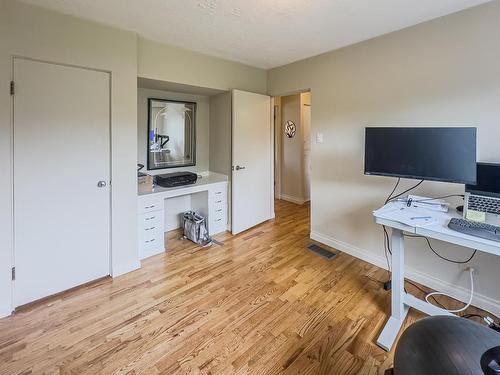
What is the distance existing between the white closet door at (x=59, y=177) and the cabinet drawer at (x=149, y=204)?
1.29 ft

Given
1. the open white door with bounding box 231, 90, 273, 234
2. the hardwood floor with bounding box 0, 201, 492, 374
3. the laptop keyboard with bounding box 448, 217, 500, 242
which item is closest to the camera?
the laptop keyboard with bounding box 448, 217, 500, 242

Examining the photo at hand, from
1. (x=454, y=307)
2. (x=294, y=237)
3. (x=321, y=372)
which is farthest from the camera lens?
(x=294, y=237)

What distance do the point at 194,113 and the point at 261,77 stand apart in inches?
45.1

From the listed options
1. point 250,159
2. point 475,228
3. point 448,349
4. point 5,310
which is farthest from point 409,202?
point 5,310

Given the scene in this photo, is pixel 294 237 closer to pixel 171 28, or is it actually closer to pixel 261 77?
pixel 261 77

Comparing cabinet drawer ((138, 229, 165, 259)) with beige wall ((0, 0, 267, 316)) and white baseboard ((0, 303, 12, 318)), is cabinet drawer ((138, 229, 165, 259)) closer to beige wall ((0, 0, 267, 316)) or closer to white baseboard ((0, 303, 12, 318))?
beige wall ((0, 0, 267, 316))

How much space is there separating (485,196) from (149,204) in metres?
3.01

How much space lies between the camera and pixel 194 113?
12.2ft

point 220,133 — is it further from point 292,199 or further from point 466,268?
point 466,268

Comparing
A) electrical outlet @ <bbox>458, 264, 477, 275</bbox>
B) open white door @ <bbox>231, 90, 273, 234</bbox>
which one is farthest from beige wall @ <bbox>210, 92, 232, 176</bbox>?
electrical outlet @ <bbox>458, 264, 477, 275</bbox>

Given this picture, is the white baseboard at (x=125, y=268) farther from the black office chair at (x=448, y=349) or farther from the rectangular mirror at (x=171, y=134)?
the black office chair at (x=448, y=349)

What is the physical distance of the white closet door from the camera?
6.69 ft

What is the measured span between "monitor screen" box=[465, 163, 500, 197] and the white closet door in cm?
305

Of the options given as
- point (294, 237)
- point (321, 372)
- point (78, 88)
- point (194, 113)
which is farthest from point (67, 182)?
point (294, 237)
